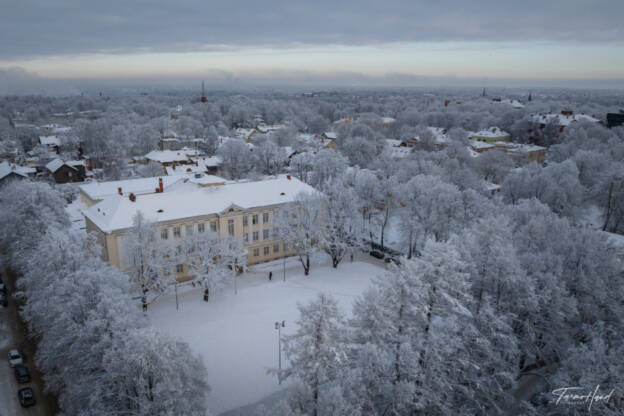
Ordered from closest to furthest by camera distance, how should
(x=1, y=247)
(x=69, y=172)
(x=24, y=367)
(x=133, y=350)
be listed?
(x=133, y=350)
(x=24, y=367)
(x=1, y=247)
(x=69, y=172)

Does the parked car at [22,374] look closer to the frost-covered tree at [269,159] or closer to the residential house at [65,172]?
the frost-covered tree at [269,159]

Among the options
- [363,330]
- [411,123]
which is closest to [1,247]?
[363,330]

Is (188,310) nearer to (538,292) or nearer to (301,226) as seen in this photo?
(301,226)

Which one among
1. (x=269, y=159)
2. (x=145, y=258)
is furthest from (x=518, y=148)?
(x=145, y=258)

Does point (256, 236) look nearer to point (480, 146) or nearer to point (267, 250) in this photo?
point (267, 250)

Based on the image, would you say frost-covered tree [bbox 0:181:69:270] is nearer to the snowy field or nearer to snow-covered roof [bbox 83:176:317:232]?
snow-covered roof [bbox 83:176:317:232]

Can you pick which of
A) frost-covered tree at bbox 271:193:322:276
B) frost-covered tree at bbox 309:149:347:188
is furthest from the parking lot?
frost-covered tree at bbox 309:149:347:188

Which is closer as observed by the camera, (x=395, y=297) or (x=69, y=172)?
(x=395, y=297)
